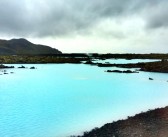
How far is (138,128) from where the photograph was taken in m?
18.6

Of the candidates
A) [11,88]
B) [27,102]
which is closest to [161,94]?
[27,102]

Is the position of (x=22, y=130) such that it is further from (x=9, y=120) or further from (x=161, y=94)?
(x=161, y=94)

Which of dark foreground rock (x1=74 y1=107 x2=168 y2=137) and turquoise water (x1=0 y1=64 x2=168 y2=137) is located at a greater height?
dark foreground rock (x1=74 y1=107 x2=168 y2=137)

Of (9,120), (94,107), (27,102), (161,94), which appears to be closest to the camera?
(9,120)

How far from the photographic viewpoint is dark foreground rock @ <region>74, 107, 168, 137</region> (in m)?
17.3

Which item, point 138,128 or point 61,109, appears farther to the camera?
point 61,109

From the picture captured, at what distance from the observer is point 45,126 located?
2155 cm

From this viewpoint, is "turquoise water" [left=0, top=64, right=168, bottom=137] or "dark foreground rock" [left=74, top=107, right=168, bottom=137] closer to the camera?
"dark foreground rock" [left=74, top=107, right=168, bottom=137]

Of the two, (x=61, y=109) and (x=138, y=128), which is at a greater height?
(x=138, y=128)

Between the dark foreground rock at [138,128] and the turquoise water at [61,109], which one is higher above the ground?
the dark foreground rock at [138,128]

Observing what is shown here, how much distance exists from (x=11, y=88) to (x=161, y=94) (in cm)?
1867

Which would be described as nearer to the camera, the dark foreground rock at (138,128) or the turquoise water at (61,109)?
the dark foreground rock at (138,128)

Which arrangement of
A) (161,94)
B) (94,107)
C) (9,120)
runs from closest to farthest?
1. (9,120)
2. (94,107)
3. (161,94)

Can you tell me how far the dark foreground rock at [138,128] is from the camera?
56.9ft
